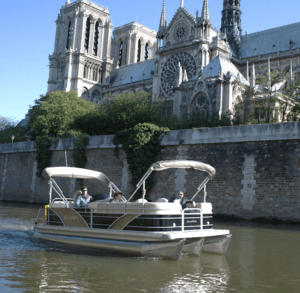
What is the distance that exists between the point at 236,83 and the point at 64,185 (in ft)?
58.8

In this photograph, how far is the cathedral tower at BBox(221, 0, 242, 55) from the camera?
60.7 metres

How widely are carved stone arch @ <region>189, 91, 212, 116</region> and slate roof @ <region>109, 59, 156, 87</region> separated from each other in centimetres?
3523

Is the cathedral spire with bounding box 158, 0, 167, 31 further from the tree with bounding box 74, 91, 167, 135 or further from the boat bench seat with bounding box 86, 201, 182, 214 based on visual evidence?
the boat bench seat with bounding box 86, 201, 182, 214

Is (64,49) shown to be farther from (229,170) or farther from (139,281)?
(139,281)

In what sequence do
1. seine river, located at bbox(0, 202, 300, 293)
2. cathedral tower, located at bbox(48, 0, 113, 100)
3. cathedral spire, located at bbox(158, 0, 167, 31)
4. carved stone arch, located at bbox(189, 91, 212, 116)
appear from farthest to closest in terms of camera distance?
cathedral tower, located at bbox(48, 0, 113, 100) → cathedral spire, located at bbox(158, 0, 167, 31) → carved stone arch, located at bbox(189, 91, 212, 116) → seine river, located at bbox(0, 202, 300, 293)

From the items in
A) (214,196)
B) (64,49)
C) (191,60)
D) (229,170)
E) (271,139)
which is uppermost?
(64,49)

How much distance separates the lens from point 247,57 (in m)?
56.2

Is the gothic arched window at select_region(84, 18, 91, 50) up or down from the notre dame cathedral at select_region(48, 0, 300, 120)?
Result: up

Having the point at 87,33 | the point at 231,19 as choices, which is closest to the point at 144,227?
the point at 231,19

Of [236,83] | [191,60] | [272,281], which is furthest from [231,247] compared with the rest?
[191,60]

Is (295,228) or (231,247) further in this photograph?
(295,228)

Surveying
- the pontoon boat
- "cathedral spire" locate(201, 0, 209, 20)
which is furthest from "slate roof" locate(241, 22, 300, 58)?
the pontoon boat

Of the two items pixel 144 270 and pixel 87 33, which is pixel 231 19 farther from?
pixel 144 270

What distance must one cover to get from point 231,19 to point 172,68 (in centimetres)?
1623
